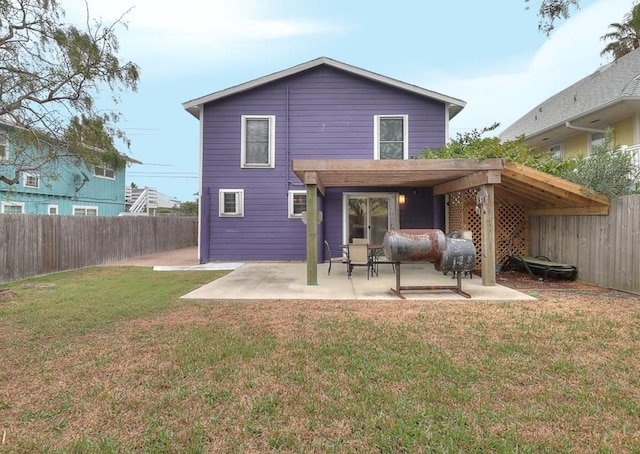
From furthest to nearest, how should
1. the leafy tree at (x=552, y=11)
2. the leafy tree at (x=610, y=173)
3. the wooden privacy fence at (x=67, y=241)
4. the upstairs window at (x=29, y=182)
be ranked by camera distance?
the upstairs window at (x=29, y=182), the wooden privacy fence at (x=67, y=241), the leafy tree at (x=610, y=173), the leafy tree at (x=552, y=11)

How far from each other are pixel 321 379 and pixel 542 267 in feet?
22.4

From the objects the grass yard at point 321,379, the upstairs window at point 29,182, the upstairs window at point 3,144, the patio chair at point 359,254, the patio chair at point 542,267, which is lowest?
the grass yard at point 321,379

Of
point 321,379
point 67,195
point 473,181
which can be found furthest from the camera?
point 67,195

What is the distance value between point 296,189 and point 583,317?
8.15 metres

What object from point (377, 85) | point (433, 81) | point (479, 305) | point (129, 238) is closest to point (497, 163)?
point (479, 305)

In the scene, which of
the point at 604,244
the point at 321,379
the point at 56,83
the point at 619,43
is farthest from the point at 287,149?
the point at 619,43

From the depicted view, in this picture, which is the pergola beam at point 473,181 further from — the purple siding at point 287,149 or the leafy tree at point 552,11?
the leafy tree at point 552,11

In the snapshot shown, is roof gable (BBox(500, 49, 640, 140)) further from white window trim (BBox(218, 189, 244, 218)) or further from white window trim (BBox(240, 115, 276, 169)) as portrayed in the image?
white window trim (BBox(218, 189, 244, 218))

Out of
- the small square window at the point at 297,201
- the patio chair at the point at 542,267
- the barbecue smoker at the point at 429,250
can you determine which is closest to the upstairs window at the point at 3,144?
the barbecue smoker at the point at 429,250

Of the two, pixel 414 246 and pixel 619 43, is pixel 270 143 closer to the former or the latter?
pixel 414 246

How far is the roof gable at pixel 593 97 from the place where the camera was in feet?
32.9

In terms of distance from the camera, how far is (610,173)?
677cm

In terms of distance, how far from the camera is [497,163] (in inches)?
271

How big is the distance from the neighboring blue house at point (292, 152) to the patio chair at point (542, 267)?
112 inches
